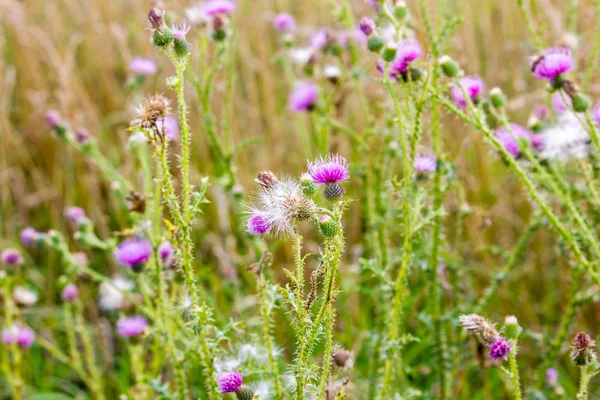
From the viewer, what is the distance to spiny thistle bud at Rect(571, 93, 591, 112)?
133 centimetres

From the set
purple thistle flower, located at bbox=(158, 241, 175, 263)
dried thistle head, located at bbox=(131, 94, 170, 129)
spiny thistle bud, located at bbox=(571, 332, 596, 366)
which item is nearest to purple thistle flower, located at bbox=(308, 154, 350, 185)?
dried thistle head, located at bbox=(131, 94, 170, 129)

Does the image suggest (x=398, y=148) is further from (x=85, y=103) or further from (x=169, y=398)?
(x=85, y=103)

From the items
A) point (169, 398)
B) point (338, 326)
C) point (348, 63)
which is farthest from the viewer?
point (348, 63)

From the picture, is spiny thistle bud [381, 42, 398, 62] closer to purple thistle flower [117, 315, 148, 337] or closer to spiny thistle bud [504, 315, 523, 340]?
spiny thistle bud [504, 315, 523, 340]

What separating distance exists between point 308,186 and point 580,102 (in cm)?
68

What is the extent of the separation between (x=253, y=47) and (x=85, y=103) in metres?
1.12

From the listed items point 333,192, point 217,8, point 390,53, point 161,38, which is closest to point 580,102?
point 390,53

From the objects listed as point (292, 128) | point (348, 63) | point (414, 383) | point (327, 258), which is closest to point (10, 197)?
point (292, 128)

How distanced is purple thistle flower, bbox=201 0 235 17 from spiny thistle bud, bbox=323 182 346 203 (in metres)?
1.27

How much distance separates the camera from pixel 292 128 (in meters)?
3.26

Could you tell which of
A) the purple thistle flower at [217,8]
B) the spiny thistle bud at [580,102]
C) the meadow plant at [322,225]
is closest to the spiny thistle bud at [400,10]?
the meadow plant at [322,225]

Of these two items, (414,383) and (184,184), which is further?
(414,383)

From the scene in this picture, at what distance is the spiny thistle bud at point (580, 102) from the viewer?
52.6 inches

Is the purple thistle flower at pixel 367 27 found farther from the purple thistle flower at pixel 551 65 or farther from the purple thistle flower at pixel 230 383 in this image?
the purple thistle flower at pixel 230 383
